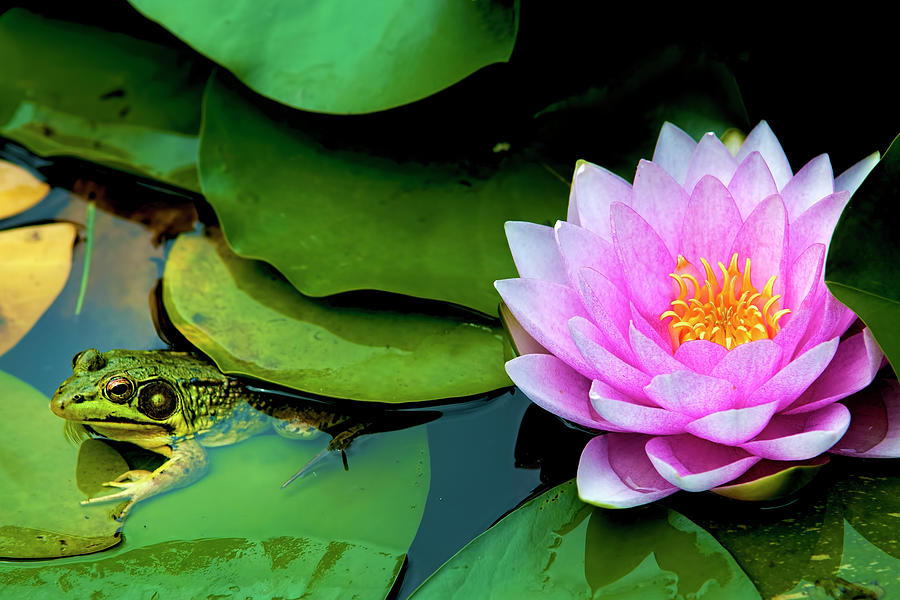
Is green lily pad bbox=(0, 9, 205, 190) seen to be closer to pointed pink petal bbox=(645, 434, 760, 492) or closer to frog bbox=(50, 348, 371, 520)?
frog bbox=(50, 348, 371, 520)

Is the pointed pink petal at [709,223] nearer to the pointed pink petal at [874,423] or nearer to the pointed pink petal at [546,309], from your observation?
the pointed pink petal at [546,309]

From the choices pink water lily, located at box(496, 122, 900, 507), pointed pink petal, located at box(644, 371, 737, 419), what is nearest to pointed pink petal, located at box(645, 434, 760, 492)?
pink water lily, located at box(496, 122, 900, 507)

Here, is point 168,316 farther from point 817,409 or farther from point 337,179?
point 817,409

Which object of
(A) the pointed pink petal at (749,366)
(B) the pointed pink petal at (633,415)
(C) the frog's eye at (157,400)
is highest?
(A) the pointed pink petal at (749,366)

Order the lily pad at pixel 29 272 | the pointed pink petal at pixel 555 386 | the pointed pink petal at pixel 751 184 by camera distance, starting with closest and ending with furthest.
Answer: the pointed pink petal at pixel 555 386
the pointed pink petal at pixel 751 184
the lily pad at pixel 29 272

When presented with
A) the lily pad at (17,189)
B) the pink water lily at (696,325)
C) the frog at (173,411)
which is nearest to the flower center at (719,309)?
the pink water lily at (696,325)

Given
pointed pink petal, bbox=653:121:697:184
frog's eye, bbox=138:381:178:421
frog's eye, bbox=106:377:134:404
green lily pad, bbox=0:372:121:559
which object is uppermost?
pointed pink petal, bbox=653:121:697:184
